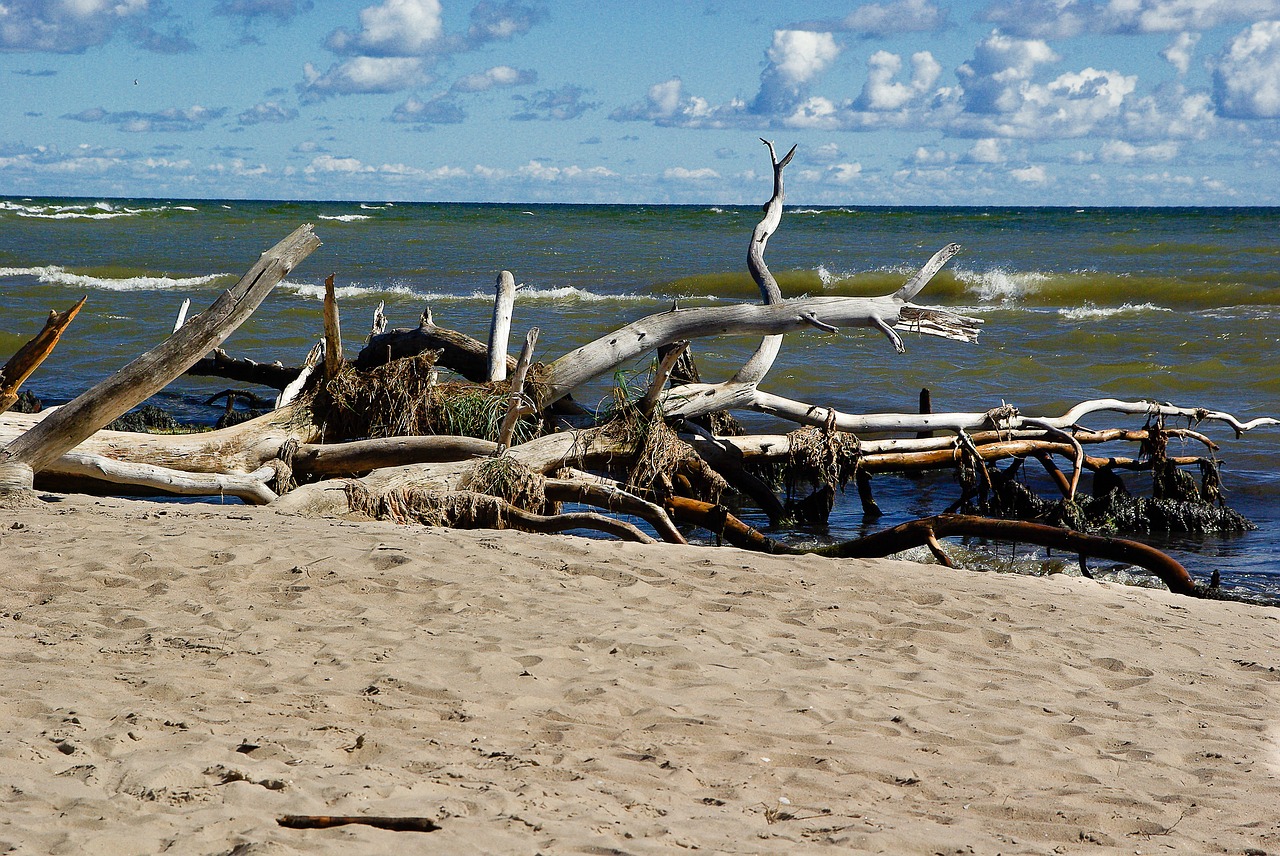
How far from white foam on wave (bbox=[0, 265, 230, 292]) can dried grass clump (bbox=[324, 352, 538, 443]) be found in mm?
17858

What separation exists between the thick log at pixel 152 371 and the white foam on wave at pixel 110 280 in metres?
19.3

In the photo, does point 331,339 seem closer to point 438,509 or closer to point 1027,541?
point 438,509

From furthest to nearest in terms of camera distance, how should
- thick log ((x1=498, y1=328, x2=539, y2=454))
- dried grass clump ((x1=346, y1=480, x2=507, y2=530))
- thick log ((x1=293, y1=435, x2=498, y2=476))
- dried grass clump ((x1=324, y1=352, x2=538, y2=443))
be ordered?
dried grass clump ((x1=324, y1=352, x2=538, y2=443))
thick log ((x1=293, y1=435, x2=498, y2=476))
thick log ((x1=498, y1=328, x2=539, y2=454))
dried grass clump ((x1=346, y1=480, x2=507, y2=530))

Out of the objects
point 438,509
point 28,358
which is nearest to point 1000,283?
point 438,509

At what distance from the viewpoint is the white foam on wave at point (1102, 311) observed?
67.3 feet

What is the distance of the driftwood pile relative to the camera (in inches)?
251

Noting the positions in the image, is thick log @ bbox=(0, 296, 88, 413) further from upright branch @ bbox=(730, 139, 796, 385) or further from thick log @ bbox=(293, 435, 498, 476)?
upright branch @ bbox=(730, 139, 796, 385)

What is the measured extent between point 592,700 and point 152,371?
333cm

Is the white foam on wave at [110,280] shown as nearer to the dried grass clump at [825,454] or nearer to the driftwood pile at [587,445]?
the driftwood pile at [587,445]

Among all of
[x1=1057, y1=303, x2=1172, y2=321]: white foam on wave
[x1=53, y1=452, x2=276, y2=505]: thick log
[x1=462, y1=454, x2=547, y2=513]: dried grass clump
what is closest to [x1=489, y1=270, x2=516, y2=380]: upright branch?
[x1=462, y1=454, x2=547, y2=513]: dried grass clump

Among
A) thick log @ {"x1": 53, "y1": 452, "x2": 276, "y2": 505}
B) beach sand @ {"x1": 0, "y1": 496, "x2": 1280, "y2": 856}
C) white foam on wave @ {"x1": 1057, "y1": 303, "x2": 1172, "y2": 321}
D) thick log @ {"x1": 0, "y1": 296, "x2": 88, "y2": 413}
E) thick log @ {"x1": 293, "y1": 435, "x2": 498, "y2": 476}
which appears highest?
white foam on wave @ {"x1": 1057, "y1": 303, "x2": 1172, "y2": 321}

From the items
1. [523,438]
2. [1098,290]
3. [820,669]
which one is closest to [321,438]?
[523,438]

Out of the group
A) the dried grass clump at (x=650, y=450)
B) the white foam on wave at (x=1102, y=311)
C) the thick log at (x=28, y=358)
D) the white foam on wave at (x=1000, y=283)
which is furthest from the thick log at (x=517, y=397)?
the white foam on wave at (x=1000, y=283)

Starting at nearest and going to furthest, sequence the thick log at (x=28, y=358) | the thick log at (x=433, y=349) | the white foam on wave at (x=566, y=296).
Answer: the thick log at (x=28, y=358) → the thick log at (x=433, y=349) → the white foam on wave at (x=566, y=296)
